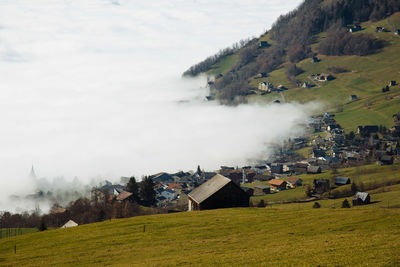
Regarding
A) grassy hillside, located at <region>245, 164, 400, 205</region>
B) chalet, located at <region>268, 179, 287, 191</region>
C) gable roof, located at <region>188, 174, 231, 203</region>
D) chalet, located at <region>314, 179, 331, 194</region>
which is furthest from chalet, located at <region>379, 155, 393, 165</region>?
gable roof, located at <region>188, 174, 231, 203</region>

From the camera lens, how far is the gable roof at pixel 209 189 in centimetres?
6444

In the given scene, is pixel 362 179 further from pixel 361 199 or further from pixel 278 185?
pixel 361 199

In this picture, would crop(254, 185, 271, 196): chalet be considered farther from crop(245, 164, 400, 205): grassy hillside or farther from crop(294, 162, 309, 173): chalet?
crop(294, 162, 309, 173): chalet

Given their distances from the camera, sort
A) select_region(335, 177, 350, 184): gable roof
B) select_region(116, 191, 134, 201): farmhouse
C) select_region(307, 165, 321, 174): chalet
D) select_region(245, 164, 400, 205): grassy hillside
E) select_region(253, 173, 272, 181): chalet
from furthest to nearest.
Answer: select_region(253, 173, 272, 181): chalet → select_region(307, 165, 321, 174): chalet → select_region(335, 177, 350, 184): gable roof → select_region(116, 191, 134, 201): farmhouse → select_region(245, 164, 400, 205): grassy hillside

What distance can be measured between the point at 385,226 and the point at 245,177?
512 feet

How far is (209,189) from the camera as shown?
67000 millimetres

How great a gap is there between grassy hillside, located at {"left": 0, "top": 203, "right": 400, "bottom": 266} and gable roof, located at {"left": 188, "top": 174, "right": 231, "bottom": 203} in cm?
1089

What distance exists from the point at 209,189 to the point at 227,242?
30493 millimetres

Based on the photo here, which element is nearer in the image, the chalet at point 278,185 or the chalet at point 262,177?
the chalet at point 278,185

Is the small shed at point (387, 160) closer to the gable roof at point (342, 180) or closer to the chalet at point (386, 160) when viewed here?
the chalet at point (386, 160)

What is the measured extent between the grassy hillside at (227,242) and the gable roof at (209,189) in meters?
10.9

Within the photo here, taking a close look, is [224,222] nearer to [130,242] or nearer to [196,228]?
[196,228]

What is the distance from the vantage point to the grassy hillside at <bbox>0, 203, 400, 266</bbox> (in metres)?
28.0

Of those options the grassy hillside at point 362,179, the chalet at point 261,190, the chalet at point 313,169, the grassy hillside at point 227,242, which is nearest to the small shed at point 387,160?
the grassy hillside at point 362,179
